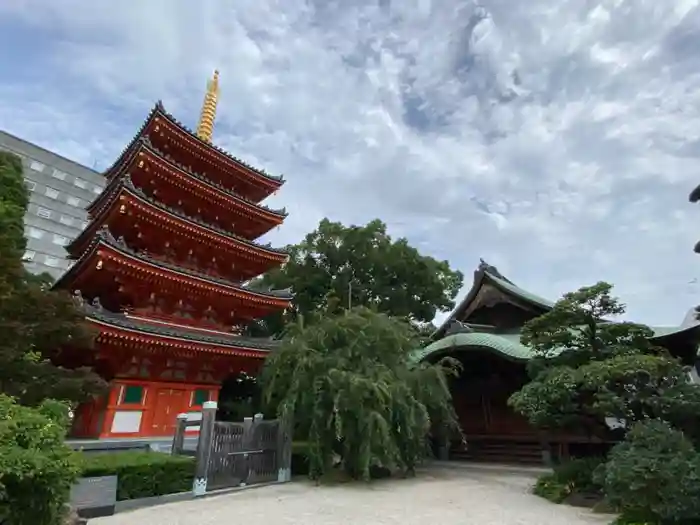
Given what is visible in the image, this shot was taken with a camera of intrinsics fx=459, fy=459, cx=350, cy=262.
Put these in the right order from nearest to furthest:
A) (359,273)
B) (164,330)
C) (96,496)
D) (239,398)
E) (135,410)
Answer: (96,496) < (135,410) < (164,330) < (239,398) < (359,273)

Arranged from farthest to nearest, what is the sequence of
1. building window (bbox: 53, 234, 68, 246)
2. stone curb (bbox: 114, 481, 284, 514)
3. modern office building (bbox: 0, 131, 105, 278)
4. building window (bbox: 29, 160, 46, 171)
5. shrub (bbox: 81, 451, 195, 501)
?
1. building window (bbox: 29, 160, 46, 171)
2. building window (bbox: 53, 234, 68, 246)
3. modern office building (bbox: 0, 131, 105, 278)
4. shrub (bbox: 81, 451, 195, 501)
5. stone curb (bbox: 114, 481, 284, 514)

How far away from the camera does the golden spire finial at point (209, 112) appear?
19375 millimetres

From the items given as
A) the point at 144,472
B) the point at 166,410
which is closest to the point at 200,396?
the point at 166,410

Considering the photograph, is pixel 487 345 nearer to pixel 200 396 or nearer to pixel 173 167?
pixel 200 396

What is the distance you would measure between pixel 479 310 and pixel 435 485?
27.7 feet

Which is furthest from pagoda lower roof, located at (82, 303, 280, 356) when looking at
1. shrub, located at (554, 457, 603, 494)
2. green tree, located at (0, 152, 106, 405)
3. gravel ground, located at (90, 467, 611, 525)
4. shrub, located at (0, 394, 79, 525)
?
shrub, located at (554, 457, 603, 494)

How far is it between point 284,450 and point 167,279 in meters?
6.00

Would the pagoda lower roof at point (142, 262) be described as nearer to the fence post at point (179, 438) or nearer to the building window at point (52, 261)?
the fence post at point (179, 438)

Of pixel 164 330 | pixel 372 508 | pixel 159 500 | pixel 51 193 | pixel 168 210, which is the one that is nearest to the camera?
pixel 372 508

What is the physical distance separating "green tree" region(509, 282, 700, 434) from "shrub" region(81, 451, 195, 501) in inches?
258

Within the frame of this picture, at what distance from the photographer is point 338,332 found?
36.9 feet

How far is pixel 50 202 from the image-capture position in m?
42.8

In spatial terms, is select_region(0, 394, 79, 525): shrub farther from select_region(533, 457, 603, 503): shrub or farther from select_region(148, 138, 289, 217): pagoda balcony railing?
select_region(148, 138, 289, 217): pagoda balcony railing

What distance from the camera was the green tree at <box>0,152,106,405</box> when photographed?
7652 mm
